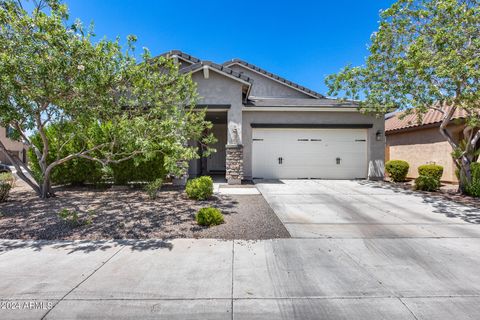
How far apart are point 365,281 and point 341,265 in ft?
1.51

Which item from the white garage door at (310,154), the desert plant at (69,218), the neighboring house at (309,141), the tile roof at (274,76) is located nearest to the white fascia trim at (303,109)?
the neighboring house at (309,141)

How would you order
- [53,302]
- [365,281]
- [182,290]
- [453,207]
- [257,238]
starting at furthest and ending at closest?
[453,207]
[257,238]
[365,281]
[182,290]
[53,302]

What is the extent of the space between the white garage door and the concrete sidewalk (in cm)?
835

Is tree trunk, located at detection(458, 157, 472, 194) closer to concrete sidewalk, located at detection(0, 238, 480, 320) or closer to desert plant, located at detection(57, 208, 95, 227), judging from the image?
concrete sidewalk, located at detection(0, 238, 480, 320)

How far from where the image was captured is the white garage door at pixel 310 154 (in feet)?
41.9

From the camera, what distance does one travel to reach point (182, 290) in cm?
300

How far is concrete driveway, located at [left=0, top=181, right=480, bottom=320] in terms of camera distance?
2645 mm

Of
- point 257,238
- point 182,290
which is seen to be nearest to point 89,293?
point 182,290

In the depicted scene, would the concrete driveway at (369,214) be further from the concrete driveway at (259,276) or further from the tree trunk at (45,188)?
the tree trunk at (45,188)

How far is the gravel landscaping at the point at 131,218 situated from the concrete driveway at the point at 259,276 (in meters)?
0.36

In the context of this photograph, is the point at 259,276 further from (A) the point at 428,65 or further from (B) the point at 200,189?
(A) the point at 428,65

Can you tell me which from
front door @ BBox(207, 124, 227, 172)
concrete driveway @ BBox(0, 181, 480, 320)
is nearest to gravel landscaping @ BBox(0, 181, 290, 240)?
concrete driveway @ BBox(0, 181, 480, 320)

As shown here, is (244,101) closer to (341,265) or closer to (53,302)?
(341,265)

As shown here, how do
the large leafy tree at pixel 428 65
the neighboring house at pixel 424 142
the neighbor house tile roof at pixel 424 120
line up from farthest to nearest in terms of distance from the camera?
1. the neighboring house at pixel 424 142
2. the neighbor house tile roof at pixel 424 120
3. the large leafy tree at pixel 428 65
